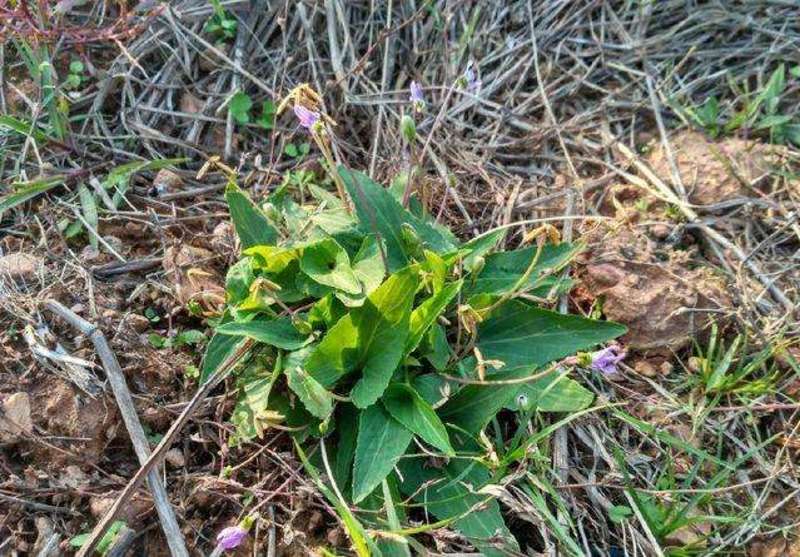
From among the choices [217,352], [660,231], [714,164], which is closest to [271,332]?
[217,352]

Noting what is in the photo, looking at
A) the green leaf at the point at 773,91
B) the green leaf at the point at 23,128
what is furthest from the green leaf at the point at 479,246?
the green leaf at the point at 23,128

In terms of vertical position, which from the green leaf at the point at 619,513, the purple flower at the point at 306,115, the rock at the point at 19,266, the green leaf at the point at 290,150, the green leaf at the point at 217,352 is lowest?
the green leaf at the point at 619,513

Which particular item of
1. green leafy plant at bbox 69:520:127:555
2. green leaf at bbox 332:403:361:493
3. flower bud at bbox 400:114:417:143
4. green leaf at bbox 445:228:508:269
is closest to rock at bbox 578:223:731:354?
green leaf at bbox 445:228:508:269

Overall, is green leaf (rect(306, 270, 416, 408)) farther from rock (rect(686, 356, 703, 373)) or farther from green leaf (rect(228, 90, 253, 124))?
green leaf (rect(228, 90, 253, 124))

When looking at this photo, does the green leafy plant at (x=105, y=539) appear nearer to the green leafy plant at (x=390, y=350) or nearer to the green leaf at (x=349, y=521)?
the green leafy plant at (x=390, y=350)

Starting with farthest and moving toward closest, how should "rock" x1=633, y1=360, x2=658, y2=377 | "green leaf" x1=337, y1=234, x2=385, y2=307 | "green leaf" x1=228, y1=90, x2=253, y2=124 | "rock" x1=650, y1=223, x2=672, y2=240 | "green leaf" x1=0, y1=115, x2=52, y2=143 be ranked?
"green leaf" x1=228, y1=90, x2=253, y2=124 → "rock" x1=650, y1=223, x2=672, y2=240 → "green leaf" x1=0, y1=115, x2=52, y2=143 → "rock" x1=633, y1=360, x2=658, y2=377 → "green leaf" x1=337, y1=234, x2=385, y2=307

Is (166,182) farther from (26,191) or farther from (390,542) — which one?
(390,542)

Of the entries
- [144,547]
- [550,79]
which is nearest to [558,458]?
[144,547]
